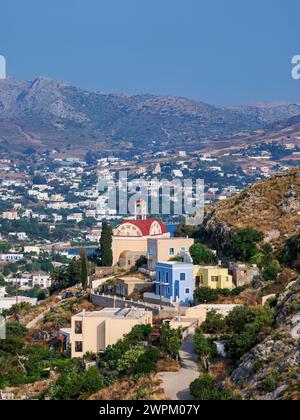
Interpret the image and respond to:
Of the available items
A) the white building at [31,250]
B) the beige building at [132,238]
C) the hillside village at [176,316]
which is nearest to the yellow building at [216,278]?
the hillside village at [176,316]

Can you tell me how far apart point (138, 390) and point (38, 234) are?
292 ft

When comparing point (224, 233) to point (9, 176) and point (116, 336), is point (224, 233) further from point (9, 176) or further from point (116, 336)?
point (9, 176)

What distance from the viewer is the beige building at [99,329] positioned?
71.2 ft

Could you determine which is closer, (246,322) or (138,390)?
(138,390)

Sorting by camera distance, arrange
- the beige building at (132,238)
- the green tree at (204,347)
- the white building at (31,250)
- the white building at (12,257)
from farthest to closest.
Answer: the white building at (31,250)
the white building at (12,257)
the beige building at (132,238)
the green tree at (204,347)

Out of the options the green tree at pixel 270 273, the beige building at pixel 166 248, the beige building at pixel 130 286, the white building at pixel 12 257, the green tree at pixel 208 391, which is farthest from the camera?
the white building at pixel 12 257

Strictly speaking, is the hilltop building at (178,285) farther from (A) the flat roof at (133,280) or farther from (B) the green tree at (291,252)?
(B) the green tree at (291,252)

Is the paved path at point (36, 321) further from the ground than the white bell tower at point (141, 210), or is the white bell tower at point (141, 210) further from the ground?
the white bell tower at point (141, 210)

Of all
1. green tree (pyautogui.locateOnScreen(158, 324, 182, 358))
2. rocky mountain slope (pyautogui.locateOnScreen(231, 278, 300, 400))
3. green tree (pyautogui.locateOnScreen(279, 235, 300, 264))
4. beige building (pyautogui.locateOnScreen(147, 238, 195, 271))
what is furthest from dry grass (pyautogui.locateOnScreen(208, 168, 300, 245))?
rocky mountain slope (pyautogui.locateOnScreen(231, 278, 300, 400))

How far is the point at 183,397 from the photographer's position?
17016 mm

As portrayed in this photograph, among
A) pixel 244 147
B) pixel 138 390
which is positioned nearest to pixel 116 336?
pixel 138 390

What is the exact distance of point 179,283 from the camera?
24391 mm

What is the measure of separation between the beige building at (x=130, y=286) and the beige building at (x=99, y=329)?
3.22m

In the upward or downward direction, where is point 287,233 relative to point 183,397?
upward
